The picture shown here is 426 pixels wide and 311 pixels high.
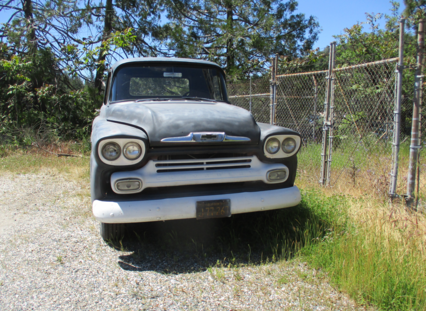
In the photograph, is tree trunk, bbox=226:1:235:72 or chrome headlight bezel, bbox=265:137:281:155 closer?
chrome headlight bezel, bbox=265:137:281:155

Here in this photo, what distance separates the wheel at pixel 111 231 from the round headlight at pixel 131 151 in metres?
0.88

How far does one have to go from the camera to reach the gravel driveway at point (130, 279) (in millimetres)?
2523

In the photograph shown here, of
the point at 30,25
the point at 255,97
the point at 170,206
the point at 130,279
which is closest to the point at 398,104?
the point at 170,206

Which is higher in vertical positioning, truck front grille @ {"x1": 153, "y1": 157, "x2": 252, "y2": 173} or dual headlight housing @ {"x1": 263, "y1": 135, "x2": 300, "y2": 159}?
dual headlight housing @ {"x1": 263, "y1": 135, "x2": 300, "y2": 159}

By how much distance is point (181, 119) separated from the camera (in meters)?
3.29

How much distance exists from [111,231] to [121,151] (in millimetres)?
989

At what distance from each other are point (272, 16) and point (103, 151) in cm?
927

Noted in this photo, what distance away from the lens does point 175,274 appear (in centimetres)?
299

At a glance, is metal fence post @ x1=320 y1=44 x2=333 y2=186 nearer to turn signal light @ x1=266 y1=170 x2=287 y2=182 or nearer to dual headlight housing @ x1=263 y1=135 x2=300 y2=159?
dual headlight housing @ x1=263 y1=135 x2=300 y2=159

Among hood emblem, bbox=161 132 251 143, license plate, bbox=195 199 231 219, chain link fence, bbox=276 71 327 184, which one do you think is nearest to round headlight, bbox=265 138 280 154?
hood emblem, bbox=161 132 251 143

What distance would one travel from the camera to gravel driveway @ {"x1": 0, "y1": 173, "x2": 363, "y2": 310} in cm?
252

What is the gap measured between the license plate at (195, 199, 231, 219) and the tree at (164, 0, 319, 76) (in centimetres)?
778

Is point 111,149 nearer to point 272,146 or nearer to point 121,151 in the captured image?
point 121,151

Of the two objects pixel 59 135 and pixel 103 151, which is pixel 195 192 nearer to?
pixel 103 151
